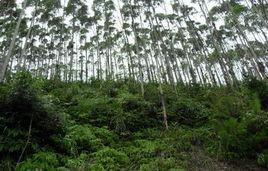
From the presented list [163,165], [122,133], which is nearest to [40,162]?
[163,165]

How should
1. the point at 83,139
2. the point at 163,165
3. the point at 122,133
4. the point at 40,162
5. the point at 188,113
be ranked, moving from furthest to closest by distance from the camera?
the point at 188,113 → the point at 122,133 → the point at 83,139 → the point at 163,165 → the point at 40,162

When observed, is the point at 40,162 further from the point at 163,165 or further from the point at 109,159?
the point at 163,165

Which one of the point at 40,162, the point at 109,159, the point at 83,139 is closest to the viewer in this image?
the point at 40,162

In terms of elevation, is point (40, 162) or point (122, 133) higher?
point (122, 133)

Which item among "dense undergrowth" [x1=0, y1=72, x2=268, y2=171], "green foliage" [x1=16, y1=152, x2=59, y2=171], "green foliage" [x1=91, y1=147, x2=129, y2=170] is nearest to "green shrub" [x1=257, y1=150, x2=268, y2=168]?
"dense undergrowth" [x1=0, y1=72, x2=268, y2=171]

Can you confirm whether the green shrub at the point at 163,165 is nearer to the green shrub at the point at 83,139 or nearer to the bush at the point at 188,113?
the green shrub at the point at 83,139

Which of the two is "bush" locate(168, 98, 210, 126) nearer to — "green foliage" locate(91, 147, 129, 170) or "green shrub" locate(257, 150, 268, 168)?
"green shrub" locate(257, 150, 268, 168)

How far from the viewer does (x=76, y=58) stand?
3941 centimetres

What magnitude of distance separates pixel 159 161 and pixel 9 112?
4482 mm

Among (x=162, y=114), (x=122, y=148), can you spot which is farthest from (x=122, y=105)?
(x=122, y=148)

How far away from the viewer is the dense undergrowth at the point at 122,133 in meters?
7.60

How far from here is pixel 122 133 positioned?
1210 cm

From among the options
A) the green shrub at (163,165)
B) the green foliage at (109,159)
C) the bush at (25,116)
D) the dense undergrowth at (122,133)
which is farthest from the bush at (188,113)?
the bush at (25,116)

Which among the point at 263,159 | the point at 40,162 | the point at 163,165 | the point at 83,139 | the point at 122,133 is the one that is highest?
the point at 122,133
